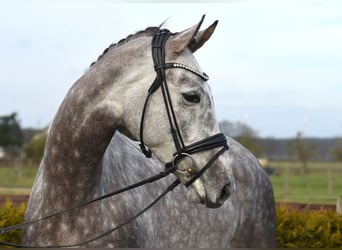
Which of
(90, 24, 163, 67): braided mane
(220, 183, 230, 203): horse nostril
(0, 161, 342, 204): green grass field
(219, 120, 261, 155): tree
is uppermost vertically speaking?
(219, 120, 261, 155): tree

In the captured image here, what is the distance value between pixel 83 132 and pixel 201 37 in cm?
91

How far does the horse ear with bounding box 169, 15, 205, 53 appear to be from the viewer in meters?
3.39

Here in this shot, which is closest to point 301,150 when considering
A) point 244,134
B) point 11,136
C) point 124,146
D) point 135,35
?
point 244,134

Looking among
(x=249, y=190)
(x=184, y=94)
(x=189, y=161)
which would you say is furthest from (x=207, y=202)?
(x=249, y=190)

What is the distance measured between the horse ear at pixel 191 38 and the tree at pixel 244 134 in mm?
29369

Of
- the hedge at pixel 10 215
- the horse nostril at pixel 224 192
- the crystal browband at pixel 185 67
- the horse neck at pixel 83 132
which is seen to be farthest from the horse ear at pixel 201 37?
the hedge at pixel 10 215

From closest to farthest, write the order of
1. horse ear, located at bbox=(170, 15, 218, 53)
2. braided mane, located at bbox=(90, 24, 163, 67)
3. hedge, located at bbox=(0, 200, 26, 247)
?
horse ear, located at bbox=(170, 15, 218, 53), braided mane, located at bbox=(90, 24, 163, 67), hedge, located at bbox=(0, 200, 26, 247)

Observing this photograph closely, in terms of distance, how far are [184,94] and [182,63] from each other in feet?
0.63

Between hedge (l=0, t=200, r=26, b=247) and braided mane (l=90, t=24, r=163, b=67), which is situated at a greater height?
braided mane (l=90, t=24, r=163, b=67)

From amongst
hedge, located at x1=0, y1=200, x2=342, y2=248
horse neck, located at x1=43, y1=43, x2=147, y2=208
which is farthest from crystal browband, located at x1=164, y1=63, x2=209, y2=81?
hedge, located at x1=0, y1=200, x2=342, y2=248

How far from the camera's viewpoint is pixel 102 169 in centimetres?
379

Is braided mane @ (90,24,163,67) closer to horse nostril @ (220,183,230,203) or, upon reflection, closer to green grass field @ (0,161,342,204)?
horse nostril @ (220,183,230,203)

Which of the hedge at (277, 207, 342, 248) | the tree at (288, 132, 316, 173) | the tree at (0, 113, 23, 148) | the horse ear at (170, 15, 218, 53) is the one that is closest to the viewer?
the horse ear at (170, 15, 218, 53)

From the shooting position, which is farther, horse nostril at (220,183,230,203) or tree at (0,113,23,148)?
tree at (0,113,23,148)
